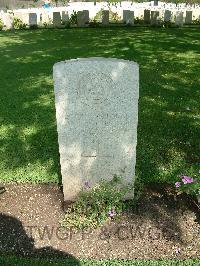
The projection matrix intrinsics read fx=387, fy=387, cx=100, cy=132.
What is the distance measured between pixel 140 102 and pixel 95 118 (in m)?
3.87

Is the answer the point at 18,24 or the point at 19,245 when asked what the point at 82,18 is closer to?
the point at 18,24

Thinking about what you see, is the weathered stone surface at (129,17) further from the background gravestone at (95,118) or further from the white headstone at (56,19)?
the background gravestone at (95,118)

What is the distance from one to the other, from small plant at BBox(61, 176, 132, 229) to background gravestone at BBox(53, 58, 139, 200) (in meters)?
0.13

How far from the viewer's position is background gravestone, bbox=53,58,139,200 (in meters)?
4.14

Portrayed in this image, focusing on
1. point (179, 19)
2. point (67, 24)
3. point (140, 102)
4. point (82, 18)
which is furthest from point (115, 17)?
point (140, 102)

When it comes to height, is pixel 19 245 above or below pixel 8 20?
below

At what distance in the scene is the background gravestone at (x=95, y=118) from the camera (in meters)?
4.14

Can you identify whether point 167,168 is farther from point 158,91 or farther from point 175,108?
point 158,91

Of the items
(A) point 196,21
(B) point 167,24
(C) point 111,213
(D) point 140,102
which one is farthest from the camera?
(A) point 196,21

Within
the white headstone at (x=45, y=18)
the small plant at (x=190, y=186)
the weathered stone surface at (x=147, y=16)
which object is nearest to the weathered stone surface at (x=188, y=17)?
the weathered stone surface at (x=147, y=16)

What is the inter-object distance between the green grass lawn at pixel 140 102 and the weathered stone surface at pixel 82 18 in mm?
4166

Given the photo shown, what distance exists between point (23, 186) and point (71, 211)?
37.4 inches

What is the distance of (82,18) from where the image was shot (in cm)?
1978

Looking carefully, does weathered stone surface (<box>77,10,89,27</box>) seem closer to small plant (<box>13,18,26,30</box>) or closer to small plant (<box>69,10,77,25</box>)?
small plant (<box>69,10,77,25</box>)
